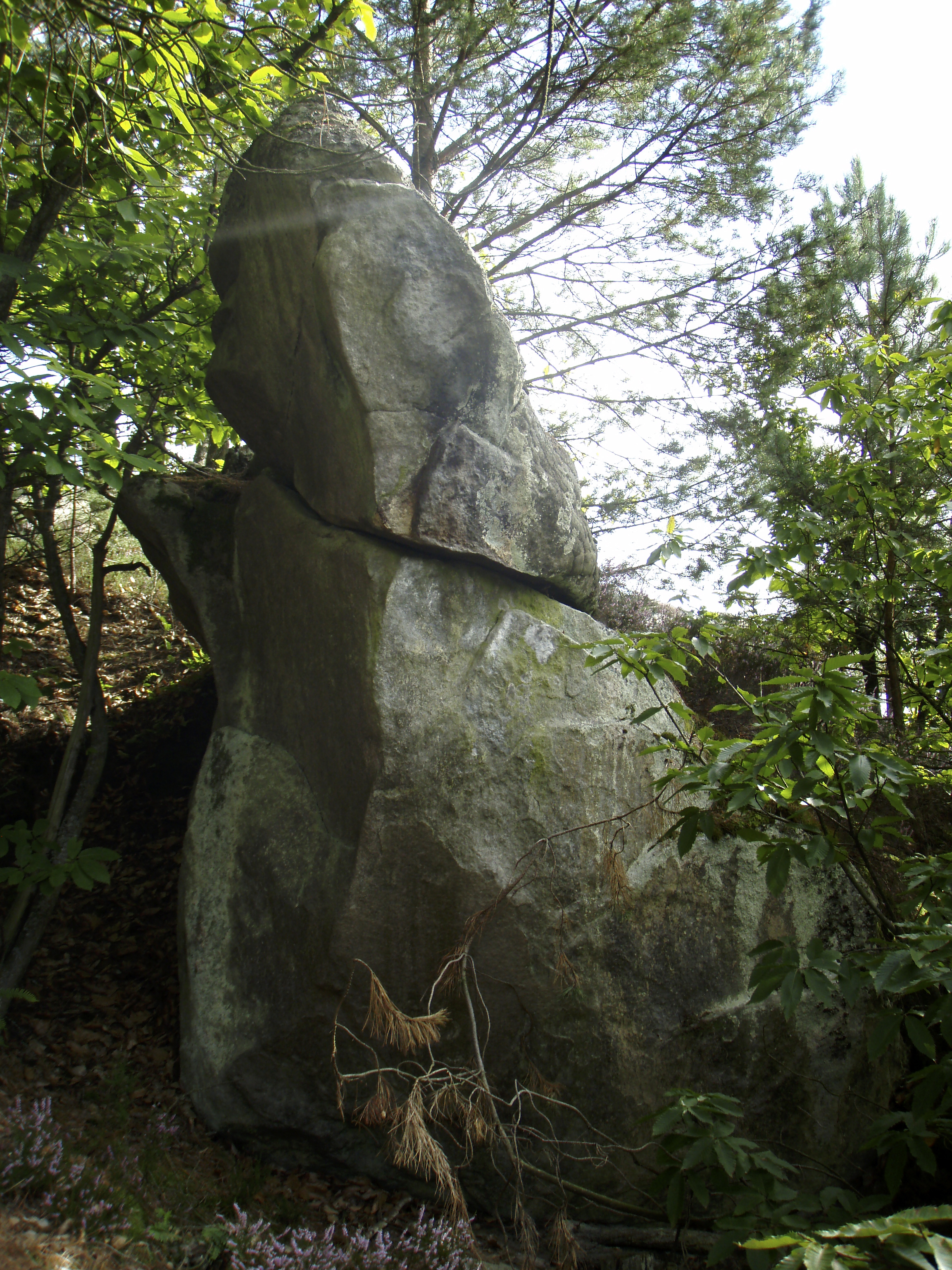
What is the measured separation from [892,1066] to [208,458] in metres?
7.30

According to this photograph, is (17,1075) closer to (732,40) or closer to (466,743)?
(466,743)

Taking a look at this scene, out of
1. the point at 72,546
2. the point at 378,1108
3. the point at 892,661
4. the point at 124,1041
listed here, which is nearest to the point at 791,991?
the point at 378,1108

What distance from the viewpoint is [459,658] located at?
12.7 feet

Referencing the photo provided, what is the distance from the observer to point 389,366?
399 centimetres

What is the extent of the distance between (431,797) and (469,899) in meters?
0.49

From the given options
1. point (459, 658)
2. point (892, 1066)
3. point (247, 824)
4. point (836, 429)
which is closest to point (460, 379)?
point (459, 658)

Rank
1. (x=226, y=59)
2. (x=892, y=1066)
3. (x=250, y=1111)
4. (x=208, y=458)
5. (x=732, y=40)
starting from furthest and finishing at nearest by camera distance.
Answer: (x=208, y=458) → (x=732, y=40) → (x=892, y=1066) → (x=250, y=1111) → (x=226, y=59)

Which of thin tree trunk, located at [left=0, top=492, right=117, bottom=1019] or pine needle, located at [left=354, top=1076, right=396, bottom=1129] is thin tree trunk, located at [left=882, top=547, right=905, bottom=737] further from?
thin tree trunk, located at [left=0, top=492, right=117, bottom=1019]

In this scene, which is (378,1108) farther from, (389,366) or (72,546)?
(72,546)

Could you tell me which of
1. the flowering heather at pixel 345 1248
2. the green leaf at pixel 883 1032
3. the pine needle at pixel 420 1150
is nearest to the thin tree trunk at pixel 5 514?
the flowering heather at pixel 345 1248

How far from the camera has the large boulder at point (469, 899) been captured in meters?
3.63

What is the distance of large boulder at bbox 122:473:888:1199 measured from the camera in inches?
143

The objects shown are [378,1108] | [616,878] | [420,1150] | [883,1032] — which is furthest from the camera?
[616,878]

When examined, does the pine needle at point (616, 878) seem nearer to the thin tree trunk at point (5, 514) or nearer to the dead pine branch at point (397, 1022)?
the dead pine branch at point (397, 1022)
